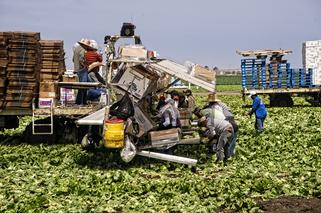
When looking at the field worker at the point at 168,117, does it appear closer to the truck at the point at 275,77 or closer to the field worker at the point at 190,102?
the field worker at the point at 190,102

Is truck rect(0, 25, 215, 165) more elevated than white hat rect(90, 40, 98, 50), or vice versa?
white hat rect(90, 40, 98, 50)

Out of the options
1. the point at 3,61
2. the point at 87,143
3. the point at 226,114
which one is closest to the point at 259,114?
the point at 226,114

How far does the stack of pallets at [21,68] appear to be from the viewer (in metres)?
15.5

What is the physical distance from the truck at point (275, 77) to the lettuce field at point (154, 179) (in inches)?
636

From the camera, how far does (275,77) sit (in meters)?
33.1

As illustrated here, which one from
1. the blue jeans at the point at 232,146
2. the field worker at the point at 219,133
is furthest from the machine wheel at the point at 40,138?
the blue jeans at the point at 232,146

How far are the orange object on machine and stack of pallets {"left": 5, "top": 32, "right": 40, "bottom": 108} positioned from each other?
4381mm

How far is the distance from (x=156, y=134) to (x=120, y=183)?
2181 millimetres

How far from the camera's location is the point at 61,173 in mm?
12172

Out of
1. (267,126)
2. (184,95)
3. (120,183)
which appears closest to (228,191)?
(120,183)

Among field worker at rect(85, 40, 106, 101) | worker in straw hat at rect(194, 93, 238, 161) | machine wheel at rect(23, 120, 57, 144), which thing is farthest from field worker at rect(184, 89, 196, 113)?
machine wheel at rect(23, 120, 57, 144)

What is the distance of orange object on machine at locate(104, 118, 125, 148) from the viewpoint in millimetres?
12125

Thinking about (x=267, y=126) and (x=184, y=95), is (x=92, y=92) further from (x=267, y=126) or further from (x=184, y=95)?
(x=267, y=126)

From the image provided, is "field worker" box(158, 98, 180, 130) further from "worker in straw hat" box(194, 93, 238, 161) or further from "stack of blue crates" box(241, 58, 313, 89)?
"stack of blue crates" box(241, 58, 313, 89)
